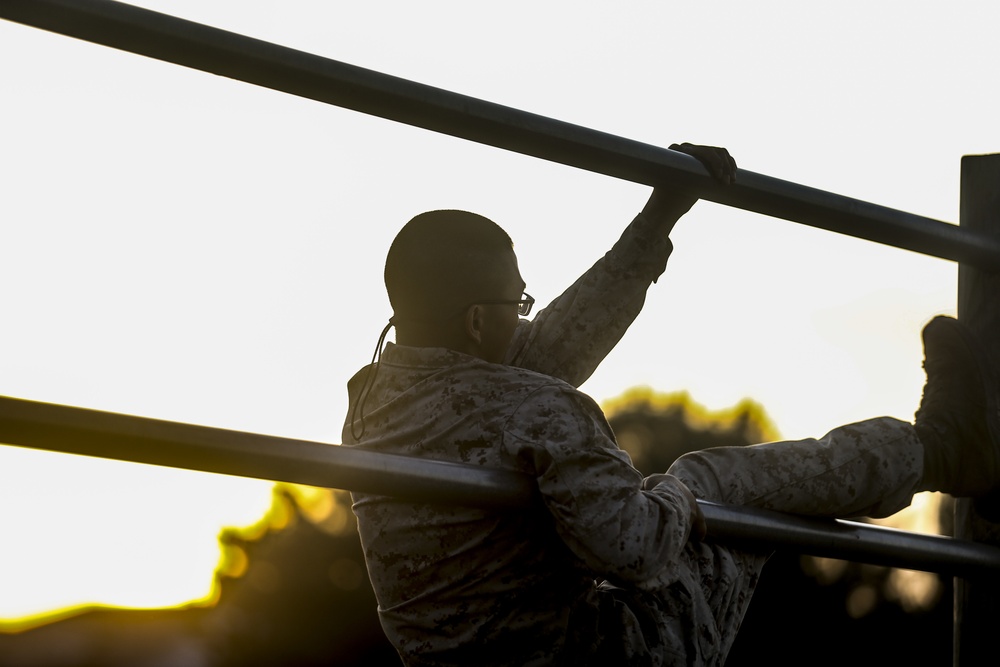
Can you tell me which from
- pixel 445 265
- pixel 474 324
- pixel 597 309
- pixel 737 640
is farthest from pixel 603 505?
pixel 737 640

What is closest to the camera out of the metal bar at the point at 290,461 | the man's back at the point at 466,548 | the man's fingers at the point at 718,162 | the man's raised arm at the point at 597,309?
the metal bar at the point at 290,461

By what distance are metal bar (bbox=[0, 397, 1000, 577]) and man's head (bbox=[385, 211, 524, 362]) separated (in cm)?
62

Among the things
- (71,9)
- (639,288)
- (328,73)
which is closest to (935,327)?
(639,288)

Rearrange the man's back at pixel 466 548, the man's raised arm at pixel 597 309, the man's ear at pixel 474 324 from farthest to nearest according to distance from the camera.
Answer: the man's raised arm at pixel 597 309 → the man's ear at pixel 474 324 → the man's back at pixel 466 548

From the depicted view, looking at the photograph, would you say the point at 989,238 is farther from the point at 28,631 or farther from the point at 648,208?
the point at 28,631

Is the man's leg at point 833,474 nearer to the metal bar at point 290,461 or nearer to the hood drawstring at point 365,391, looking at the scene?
the metal bar at point 290,461

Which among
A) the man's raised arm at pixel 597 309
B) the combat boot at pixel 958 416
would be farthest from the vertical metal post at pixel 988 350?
the man's raised arm at pixel 597 309

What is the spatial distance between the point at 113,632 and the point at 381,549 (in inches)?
1668

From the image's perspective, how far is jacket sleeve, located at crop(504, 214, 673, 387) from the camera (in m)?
2.70

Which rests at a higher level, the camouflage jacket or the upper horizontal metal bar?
the upper horizontal metal bar

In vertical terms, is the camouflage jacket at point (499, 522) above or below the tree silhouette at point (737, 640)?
below

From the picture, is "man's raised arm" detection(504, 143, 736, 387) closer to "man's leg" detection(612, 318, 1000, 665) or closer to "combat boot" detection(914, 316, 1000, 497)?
"man's leg" detection(612, 318, 1000, 665)

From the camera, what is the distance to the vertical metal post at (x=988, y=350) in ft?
7.80

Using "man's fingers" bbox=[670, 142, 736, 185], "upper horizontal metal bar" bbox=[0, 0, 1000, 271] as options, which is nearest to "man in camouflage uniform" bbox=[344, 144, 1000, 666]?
"man's fingers" bbox=[670, 142, 736, 185]
